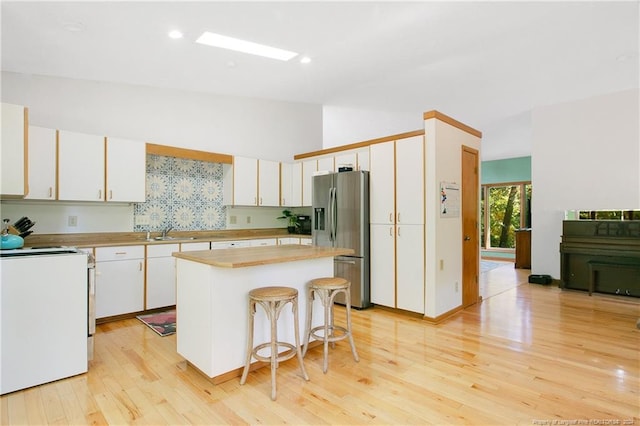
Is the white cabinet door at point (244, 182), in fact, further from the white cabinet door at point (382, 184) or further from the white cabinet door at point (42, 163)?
the white cabinet door at point (42, 163)

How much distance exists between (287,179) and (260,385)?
3700 mm

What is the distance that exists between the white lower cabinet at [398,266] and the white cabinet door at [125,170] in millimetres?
2884

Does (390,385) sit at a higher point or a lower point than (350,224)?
lower

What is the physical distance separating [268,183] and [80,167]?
8.01 feet

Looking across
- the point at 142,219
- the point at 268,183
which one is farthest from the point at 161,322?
the point at 268,183

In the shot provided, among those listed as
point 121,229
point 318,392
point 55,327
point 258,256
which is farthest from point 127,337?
point 318,392

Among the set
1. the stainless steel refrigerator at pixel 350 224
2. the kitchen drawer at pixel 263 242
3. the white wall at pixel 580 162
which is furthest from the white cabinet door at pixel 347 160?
the white wall at pixel 580 162

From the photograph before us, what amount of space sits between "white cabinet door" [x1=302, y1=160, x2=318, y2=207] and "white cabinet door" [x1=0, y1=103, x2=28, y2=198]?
3.40 meters

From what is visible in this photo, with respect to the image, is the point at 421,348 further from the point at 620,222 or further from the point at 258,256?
the point at 620,222

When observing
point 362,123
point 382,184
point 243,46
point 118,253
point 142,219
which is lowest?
point 118,253

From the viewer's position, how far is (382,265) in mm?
4203

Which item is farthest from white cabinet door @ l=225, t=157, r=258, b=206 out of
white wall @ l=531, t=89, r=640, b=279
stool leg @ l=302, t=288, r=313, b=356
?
white wall @ l=531, t=89, r=640, b=279

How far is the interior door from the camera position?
4.30 metres

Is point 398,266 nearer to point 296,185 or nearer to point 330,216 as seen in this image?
point 330,216
